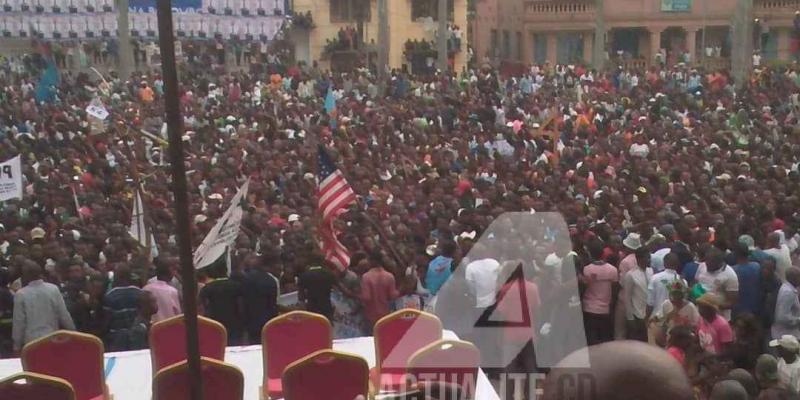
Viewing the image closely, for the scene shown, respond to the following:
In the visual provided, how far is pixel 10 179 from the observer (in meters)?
10.3

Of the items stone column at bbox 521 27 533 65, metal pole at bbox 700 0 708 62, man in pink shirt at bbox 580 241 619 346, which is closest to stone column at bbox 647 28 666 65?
metal pole at bbox 700 0 708 62

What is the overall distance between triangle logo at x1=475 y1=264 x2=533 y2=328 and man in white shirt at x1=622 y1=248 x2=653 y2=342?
3.08ft

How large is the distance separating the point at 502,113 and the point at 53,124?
8.97 meters

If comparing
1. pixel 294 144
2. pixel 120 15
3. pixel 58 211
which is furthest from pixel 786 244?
pixel 120 15

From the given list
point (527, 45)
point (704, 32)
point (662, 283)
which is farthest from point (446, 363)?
point (527, 45)

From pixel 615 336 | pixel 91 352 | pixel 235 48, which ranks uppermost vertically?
pixel 235 48

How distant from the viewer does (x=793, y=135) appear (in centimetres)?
1559

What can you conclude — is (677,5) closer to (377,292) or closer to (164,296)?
(377,292)

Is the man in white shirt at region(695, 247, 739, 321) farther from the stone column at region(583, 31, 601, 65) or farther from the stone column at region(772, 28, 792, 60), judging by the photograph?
the stone column at region(772, 28, 792, 60)

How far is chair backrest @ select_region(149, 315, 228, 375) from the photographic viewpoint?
6102 mm

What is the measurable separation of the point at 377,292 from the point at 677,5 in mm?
34689

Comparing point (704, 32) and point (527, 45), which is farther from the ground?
point (704, 32)

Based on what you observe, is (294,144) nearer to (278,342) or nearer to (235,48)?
(278,342)

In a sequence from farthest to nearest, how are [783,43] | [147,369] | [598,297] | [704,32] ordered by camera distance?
[783,43]
[704,32]
[598,297]
[147,369]
